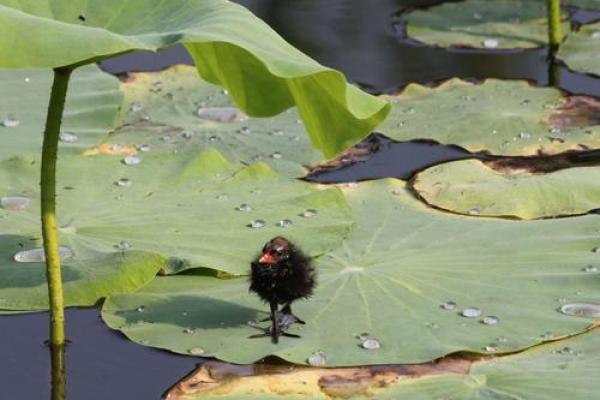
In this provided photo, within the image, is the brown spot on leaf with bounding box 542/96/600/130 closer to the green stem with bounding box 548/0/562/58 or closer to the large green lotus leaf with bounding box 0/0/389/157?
the green stem with bounding box 548/0/562/58

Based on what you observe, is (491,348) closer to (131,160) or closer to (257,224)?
(257,224)

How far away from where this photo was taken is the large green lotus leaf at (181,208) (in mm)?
3045

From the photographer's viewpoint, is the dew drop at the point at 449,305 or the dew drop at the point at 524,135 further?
the dew drop at the point at 524,135

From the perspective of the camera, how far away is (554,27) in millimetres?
4578

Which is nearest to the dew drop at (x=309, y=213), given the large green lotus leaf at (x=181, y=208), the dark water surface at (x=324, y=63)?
the large green lotus leaf at (x=181, y=208)

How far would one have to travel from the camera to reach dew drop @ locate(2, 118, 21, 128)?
3785 millimetres

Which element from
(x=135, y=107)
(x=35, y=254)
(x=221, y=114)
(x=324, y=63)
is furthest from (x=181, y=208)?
(x=324, y=63)

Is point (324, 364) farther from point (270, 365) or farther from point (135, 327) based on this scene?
point (135, 327)

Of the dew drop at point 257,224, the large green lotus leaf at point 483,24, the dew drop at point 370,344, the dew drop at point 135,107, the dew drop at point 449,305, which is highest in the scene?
the large green lotus leaf at point 483,24

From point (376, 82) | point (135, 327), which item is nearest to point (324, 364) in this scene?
point (135, 327)

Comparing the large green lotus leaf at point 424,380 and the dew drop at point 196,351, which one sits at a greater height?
the dew drop at point 196,351

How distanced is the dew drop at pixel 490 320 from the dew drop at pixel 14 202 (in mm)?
1091

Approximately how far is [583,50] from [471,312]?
75.2 inches

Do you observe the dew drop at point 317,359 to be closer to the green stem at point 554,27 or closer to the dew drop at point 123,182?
the dew drop at point 123,182
